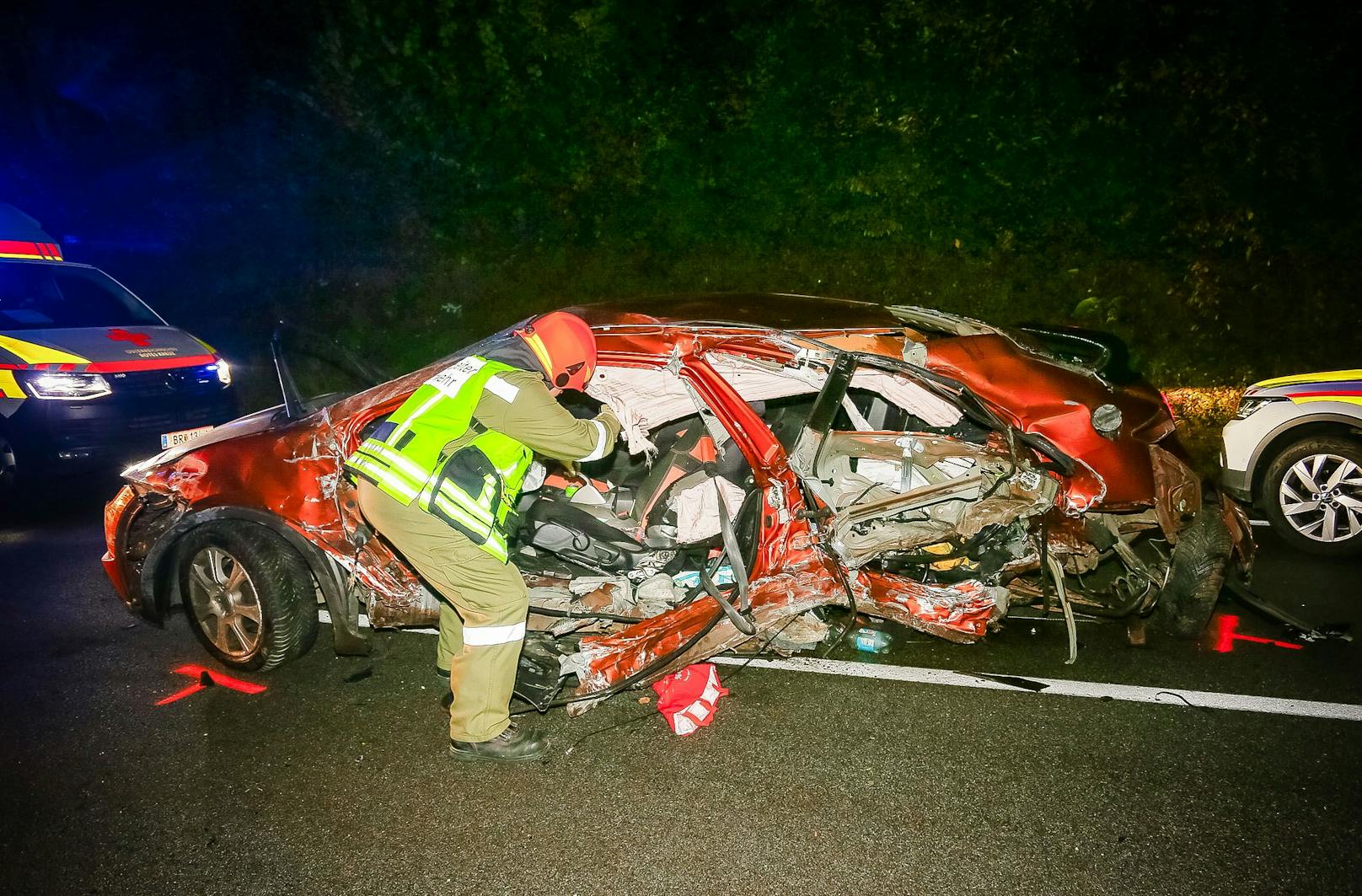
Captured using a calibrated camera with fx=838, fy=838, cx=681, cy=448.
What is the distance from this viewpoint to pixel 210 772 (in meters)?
3.16

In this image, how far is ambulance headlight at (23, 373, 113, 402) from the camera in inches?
246

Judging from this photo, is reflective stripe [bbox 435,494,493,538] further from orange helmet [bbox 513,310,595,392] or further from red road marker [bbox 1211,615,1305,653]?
red road marker [bbox 1211,615,1305,653]

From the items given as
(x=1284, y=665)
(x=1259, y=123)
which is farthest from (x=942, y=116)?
(x=1284, y=665)

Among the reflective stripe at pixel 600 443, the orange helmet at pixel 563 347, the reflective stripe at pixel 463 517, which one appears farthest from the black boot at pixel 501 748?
the orange helmet at pixel 563 347

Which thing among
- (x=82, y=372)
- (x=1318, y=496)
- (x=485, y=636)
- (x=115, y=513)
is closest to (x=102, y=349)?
(x=82, y=372)

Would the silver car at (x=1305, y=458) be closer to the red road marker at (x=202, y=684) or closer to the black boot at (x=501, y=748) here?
the black boot at (x=501, y=748)

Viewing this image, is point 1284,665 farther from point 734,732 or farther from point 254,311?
point 254,311

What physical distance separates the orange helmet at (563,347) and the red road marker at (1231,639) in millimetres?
3103

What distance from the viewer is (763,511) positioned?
341cm

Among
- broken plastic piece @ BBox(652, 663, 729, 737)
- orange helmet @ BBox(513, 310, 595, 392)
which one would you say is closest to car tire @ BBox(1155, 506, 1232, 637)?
broken plastic piece @ BBox(652, 663, 729, 737)

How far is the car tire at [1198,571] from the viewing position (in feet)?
11.8

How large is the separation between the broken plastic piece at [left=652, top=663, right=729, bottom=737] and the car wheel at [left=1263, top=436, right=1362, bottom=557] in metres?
3.70

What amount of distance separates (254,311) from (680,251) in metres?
6.16

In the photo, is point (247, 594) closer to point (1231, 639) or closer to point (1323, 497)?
point (1231, 639)
